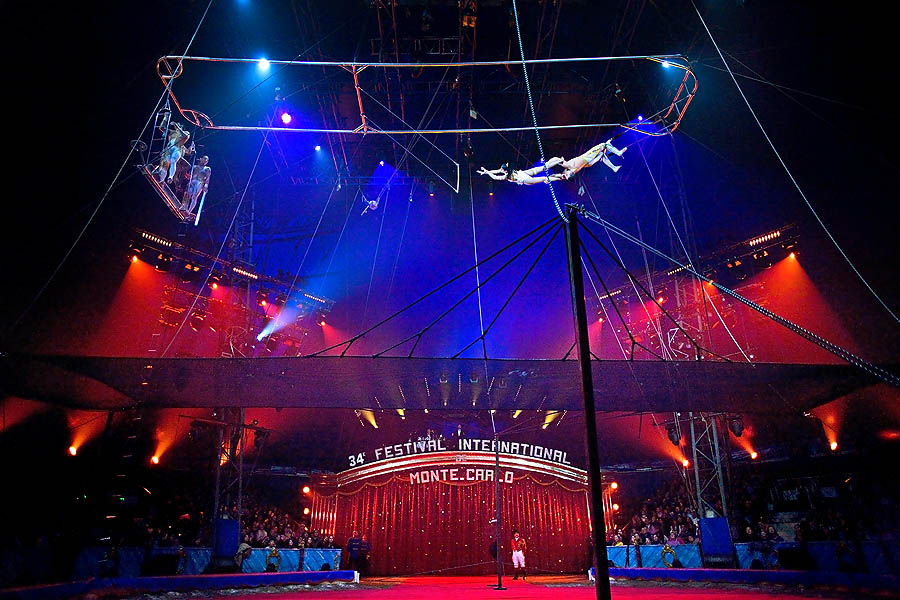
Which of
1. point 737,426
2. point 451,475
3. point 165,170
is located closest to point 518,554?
point 451,475

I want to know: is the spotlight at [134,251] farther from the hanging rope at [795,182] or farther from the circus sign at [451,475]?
the hanging rope at [795,182]

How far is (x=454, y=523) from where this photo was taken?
16.3m

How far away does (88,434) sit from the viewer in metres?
14.9

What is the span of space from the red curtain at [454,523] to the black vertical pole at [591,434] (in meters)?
13.9

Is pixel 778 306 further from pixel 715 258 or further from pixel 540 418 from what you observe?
pixel 540 418

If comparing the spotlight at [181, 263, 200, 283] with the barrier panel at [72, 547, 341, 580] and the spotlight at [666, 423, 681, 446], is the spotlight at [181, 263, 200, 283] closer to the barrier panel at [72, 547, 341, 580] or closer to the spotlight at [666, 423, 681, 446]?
the barrier panel at [72, 547, 341, 580]

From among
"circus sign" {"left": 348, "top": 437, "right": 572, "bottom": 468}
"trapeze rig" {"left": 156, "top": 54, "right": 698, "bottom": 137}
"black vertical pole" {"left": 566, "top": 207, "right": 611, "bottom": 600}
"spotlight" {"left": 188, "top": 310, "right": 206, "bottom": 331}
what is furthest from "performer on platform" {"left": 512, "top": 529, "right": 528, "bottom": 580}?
"black vertical pole" {"left": 566, "top": 207, "right": 611, "bottom": 600}

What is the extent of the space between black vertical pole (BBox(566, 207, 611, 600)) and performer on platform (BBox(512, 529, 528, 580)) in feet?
42.6

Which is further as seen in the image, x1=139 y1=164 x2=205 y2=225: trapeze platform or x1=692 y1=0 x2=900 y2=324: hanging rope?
x1=692 y1=0 x2=900 y2=324: hanging rope

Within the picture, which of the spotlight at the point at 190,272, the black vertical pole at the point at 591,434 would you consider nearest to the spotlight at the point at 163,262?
the spotlight at the point at 190,272

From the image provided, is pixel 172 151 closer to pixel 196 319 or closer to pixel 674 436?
pixel 196 319

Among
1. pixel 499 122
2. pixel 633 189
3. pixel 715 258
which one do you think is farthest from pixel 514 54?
pixel 715 258

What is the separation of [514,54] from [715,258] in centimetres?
926

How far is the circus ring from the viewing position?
53.0 feet
